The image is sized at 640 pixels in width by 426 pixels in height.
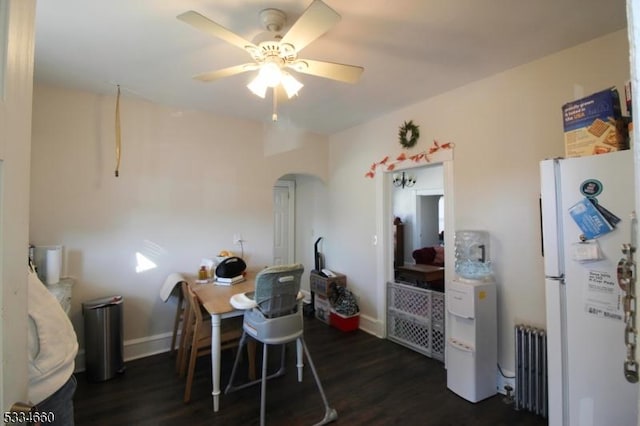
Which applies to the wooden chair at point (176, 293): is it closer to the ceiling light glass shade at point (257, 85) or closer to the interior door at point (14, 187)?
the ceiling light glass shade at point (257, 85)

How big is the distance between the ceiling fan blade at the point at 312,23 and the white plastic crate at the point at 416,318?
105 inches

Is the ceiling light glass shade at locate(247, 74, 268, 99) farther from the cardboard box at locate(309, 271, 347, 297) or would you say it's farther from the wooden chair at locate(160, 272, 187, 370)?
the cardboard box at locate(309, 271, 347, 297)

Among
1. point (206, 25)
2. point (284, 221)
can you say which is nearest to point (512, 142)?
point (206, 25)

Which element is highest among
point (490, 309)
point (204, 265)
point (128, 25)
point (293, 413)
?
point (128, 25)

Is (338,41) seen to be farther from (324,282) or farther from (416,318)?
(324,282)

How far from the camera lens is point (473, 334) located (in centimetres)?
243

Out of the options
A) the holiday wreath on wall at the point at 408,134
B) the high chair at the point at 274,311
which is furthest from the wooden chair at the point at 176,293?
the holiday wreath on wall at the point at 408,134

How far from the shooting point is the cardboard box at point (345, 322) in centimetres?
386

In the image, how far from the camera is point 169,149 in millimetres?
3352

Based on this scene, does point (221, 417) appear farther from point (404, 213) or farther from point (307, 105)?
point (404, 213)

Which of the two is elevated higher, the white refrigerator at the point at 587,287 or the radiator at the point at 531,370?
the white refrigerator at the point at 587,287

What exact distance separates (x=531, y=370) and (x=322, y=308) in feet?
8.21

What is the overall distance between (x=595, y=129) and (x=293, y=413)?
260 centimetres

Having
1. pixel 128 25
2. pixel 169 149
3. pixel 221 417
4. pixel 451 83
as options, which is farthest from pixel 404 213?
pixel 128 25
